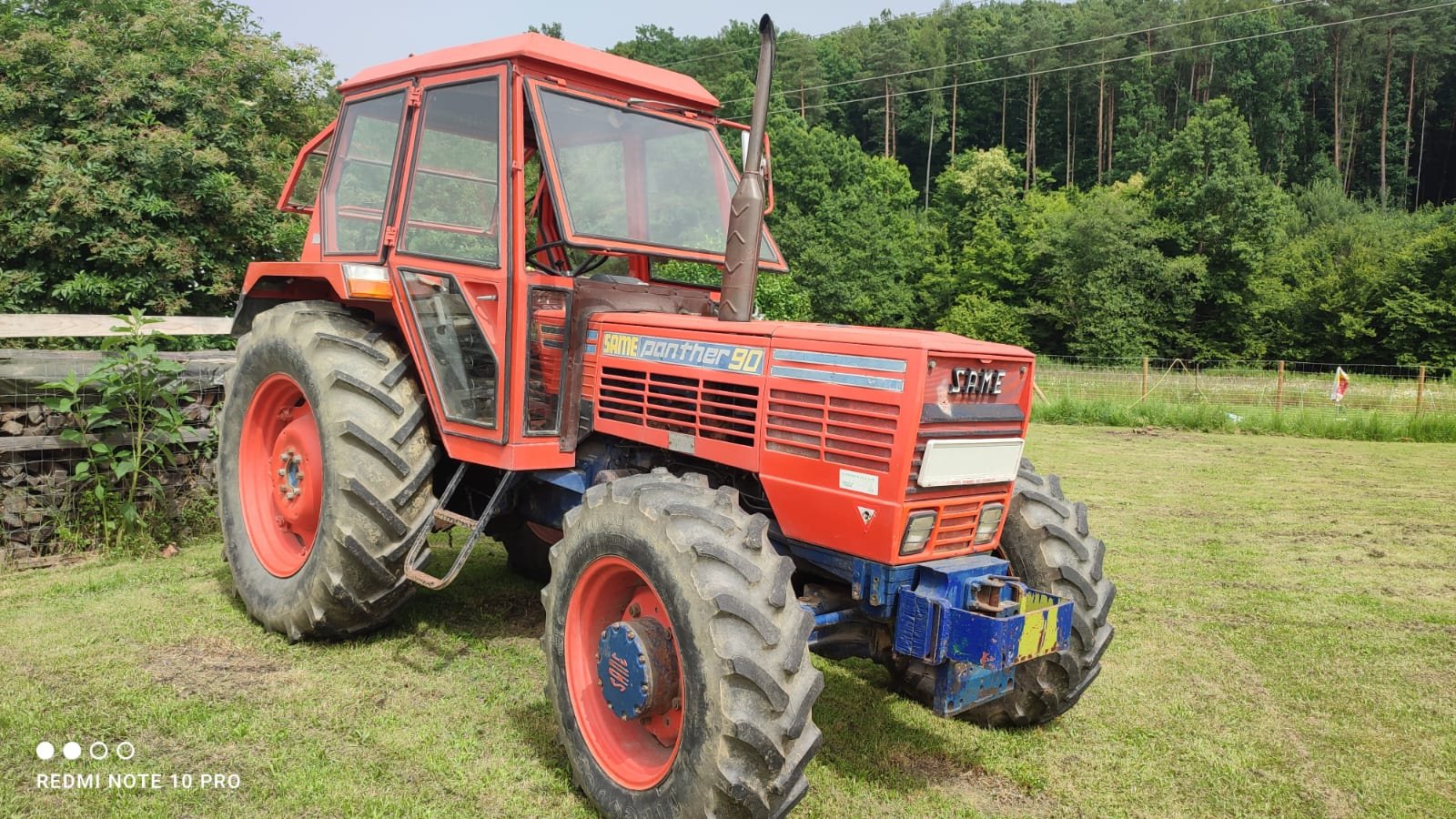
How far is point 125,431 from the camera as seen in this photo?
640 centimetres

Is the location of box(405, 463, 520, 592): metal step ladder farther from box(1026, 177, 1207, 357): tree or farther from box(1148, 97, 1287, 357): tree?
box(1148, 97, 1287, 357): tree

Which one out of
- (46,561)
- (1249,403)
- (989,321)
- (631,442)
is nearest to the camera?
(631,442)

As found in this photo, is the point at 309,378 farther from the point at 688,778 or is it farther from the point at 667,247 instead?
the point at 688,778

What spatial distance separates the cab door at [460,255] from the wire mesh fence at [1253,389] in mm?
15590

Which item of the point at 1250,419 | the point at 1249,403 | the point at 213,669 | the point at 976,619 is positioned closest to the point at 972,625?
the point at 976,619

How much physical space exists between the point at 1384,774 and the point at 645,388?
3.35 metres

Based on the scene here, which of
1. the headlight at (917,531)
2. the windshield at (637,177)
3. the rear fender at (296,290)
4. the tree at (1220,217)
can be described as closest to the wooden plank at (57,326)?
the rear fender at (296,290)

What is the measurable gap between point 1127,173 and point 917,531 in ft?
198

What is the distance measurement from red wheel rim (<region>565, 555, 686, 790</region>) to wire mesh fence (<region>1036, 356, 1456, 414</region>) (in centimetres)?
1623

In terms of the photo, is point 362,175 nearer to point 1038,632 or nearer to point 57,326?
point 57,326

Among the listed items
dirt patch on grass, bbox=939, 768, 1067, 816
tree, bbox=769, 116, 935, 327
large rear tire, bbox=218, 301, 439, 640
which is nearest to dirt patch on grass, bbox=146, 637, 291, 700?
large rear tire, bbox=218, 301, 439, 640

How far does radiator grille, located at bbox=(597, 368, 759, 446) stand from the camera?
3.68m

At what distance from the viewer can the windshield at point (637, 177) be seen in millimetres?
4250

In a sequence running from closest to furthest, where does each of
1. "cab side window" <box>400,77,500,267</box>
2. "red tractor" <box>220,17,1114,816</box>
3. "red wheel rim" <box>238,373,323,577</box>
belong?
"red tractor" <box>220,17,1114,816</box> → "cab side window" <box>400,77,500,267</box> → "red wheel rim" <box>238,373,323,577</box>
